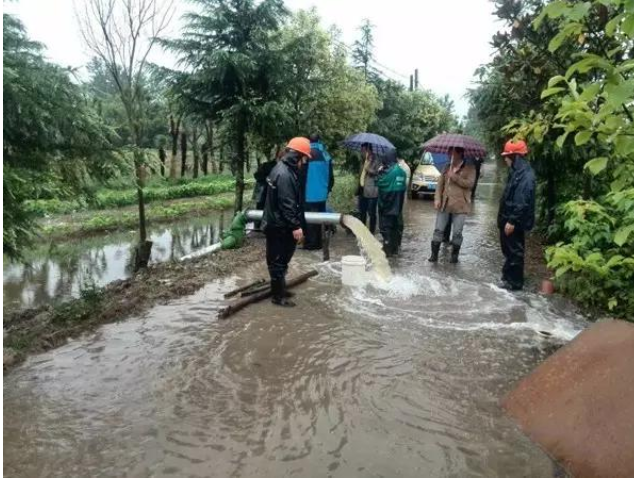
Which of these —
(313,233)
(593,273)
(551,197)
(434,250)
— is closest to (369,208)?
(313,233)

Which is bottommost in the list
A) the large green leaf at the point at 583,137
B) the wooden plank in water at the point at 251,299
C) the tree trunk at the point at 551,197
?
the wooden plank in water at the point at 251,299

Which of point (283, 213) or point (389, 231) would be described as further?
point (389, 231)

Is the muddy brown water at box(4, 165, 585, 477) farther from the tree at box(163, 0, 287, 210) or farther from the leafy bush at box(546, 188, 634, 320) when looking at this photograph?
the tree at box(163, 0, 287, 210)

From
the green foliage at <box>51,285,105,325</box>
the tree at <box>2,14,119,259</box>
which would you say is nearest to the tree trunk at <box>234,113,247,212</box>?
the tree at <box>2,14,119,259</box>

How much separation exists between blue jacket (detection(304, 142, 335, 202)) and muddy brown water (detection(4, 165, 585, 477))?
2.87 meters

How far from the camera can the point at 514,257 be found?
6.94 meters

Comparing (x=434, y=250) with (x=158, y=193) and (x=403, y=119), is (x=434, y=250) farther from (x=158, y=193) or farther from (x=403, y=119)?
(x=158, y=193)

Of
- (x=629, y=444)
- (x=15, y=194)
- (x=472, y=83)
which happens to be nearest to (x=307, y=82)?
(x=472, y=83)

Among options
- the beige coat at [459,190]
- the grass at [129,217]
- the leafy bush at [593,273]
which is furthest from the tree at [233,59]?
the grass at [129,217]

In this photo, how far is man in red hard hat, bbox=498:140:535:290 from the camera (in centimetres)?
657

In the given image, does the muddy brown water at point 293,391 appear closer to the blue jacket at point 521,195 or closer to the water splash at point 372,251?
the water splash at point 372,251

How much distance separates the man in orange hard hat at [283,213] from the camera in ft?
19.6

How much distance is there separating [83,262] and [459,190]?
9662 millimetres

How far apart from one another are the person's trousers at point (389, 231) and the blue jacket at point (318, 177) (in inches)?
46.2
